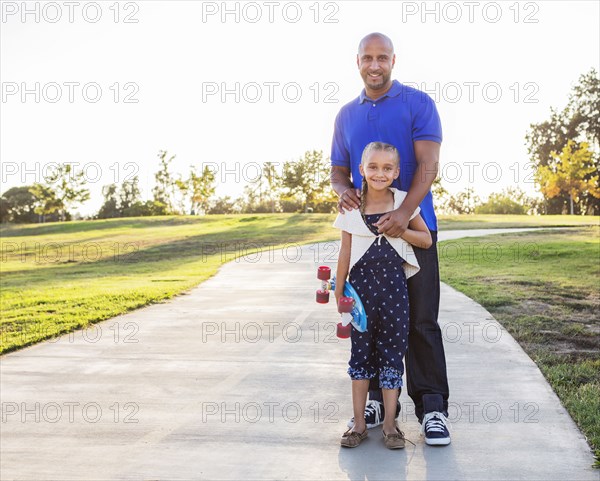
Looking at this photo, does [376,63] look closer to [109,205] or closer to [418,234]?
[418,234]

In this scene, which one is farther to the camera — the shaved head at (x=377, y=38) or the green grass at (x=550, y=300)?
the green grass at (x=550, y=300)

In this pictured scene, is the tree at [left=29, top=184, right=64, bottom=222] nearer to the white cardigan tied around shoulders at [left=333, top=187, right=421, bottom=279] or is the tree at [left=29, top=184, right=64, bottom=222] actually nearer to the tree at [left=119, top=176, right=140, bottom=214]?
the tree at [left=119, top=176, right=140, bottom=214]

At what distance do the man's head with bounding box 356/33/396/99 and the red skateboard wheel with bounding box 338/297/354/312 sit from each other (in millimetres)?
1146

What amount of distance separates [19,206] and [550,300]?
220ft

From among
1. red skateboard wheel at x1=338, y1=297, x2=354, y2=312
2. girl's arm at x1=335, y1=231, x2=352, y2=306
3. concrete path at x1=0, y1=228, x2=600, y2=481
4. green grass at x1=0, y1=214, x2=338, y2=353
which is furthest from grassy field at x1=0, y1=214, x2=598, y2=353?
red skateboard wheel at x1=338, y1=297, x2=354, y2=312

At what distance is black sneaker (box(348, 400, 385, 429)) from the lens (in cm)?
413

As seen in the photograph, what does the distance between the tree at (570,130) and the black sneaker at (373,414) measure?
5714 cm

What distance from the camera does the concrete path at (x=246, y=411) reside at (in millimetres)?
3592

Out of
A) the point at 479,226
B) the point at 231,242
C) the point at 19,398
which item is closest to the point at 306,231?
the point at 231,242

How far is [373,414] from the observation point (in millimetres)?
4133

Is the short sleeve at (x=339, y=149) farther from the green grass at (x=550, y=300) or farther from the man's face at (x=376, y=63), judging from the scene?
the green grass at (x=550, y=300)

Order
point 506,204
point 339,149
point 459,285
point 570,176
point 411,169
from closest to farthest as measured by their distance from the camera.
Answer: point 411,169 < point 339,149 < point 459,285 < point 570,176 < point 506,204

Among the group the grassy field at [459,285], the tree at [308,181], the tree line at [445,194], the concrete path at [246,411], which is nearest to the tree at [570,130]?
the tree line at [445,194]

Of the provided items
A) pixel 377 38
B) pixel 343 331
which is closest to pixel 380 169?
pixel 377 38
